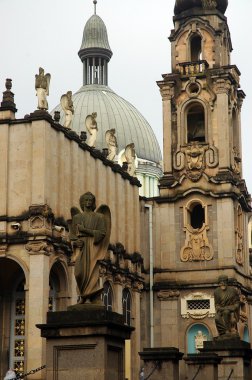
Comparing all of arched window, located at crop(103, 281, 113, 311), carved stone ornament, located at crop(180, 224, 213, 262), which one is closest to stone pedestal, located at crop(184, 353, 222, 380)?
arched window, located at crop(103, 281, 113, 311)

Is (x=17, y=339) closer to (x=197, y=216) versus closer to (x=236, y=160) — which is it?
(x=197, y=216)

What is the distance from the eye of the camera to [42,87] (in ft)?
127

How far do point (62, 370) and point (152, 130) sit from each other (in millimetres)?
54016

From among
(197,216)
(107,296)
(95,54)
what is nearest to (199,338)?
(197,216)

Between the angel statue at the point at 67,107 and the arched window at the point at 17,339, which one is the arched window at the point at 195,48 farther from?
the arched window at the point at 17,339

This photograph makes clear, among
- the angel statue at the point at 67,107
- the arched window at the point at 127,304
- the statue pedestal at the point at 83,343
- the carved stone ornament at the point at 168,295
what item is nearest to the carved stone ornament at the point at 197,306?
the carved stone ornament at the point at 168,295

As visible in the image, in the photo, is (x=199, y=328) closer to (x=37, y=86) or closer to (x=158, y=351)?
(x=37, y=86)

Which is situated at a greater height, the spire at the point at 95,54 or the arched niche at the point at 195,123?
the spire at the point at 95,54

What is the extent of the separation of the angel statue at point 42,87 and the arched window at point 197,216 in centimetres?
1466

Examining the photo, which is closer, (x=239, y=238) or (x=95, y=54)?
(x=239, y=238)

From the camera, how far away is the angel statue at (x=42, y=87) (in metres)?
38.4

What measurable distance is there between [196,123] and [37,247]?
19123 mm

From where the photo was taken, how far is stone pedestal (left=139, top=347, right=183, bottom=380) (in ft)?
86.9

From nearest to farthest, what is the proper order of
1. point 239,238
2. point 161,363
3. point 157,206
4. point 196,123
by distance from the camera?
point 161,363 < point 239,238 < point 157,206 < point 196,123
